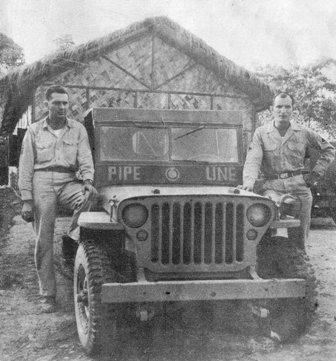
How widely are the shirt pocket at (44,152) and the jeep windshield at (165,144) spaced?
1.63 feet

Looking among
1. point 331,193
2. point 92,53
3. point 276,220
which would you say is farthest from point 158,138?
point 331,193

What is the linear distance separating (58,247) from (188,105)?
3.31m

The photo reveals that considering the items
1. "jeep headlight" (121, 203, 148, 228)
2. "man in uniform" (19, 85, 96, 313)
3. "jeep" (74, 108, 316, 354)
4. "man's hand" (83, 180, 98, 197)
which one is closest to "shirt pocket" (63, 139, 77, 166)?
"man in uniform" (19, 85, 96, 313)

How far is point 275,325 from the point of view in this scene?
3.91 metres

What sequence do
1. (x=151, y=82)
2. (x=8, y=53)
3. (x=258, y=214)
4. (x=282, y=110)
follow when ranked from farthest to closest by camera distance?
(x=8, y=53) → (x=151, y=82) → (x=282, y=110) → (x=258, y=214)

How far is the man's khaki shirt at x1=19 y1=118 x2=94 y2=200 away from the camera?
195 inches

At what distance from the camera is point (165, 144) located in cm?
496

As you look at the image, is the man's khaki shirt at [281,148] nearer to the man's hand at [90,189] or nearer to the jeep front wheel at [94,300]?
the man's hand at [90,189]

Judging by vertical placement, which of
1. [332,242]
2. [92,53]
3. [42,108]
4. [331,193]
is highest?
[92,53]

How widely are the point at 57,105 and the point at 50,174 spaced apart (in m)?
0.66

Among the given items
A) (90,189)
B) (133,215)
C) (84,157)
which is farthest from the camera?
(84,157)

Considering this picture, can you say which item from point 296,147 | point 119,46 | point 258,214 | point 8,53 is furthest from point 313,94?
point 258,214

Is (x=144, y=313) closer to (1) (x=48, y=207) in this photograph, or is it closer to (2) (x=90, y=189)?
(2) (x=90, y=189)

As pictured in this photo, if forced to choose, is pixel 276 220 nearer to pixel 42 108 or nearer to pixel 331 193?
pixel 42 108
